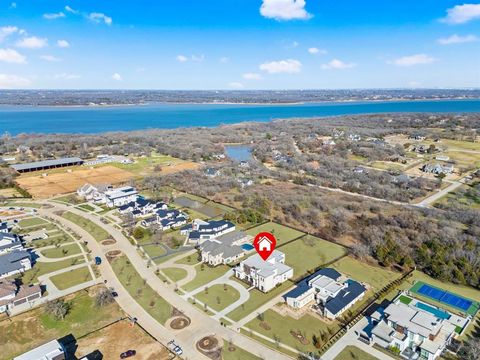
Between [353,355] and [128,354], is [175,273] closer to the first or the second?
[128,354]

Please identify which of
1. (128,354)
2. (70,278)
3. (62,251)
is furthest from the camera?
(62,251)

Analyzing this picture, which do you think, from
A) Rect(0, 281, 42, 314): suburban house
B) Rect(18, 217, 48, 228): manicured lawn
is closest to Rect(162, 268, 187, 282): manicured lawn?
Rect(0, 281, 42, 314): suburban house

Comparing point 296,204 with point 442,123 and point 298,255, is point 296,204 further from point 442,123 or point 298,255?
point 442,123

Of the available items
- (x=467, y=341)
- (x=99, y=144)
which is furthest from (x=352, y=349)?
(x=99, y=144)

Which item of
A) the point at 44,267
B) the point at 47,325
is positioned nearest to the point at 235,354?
the point at 47,325

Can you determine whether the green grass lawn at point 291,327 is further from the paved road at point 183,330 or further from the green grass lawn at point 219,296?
the green grass lawn at point 219,296

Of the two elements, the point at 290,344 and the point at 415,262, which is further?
the point at 415,262
